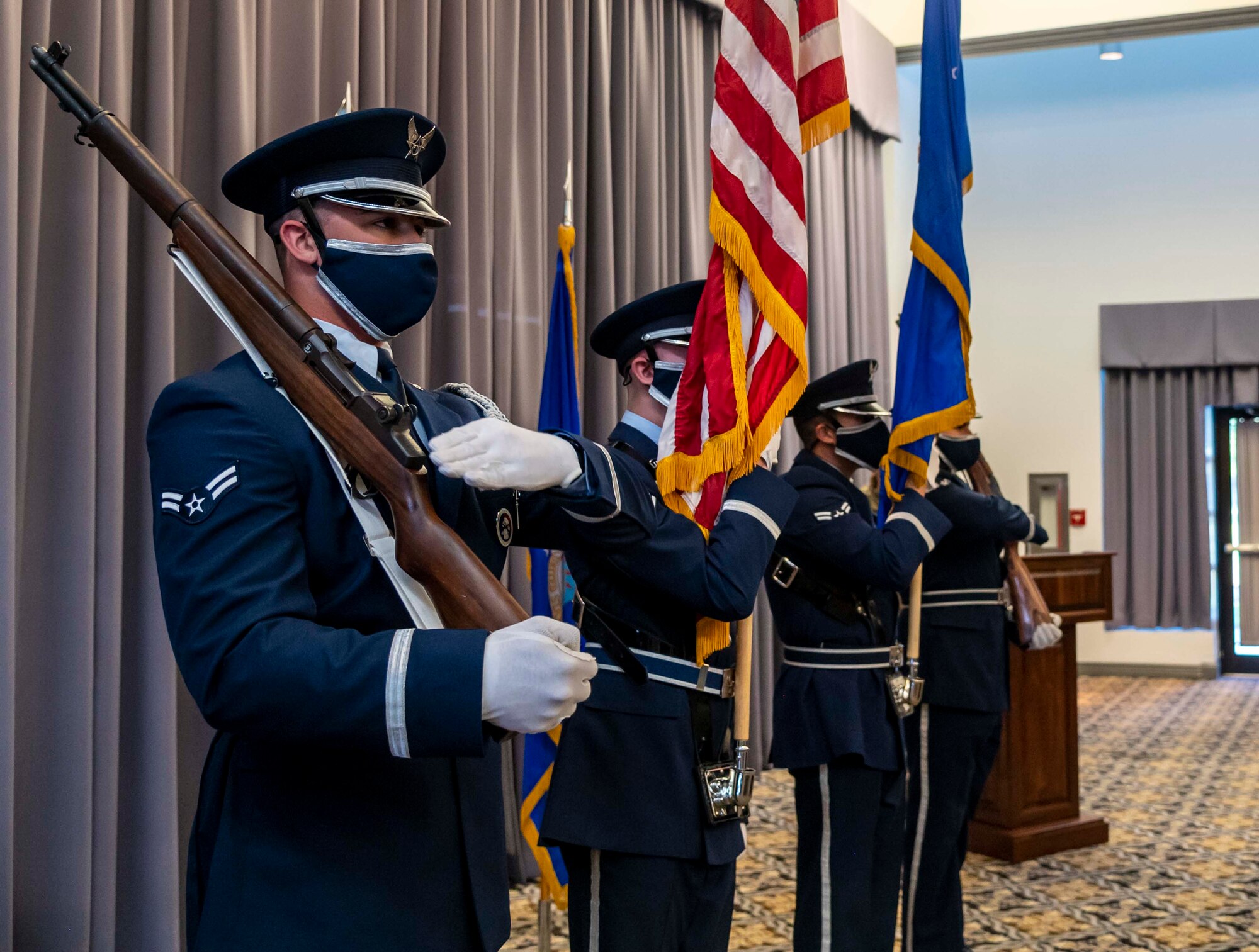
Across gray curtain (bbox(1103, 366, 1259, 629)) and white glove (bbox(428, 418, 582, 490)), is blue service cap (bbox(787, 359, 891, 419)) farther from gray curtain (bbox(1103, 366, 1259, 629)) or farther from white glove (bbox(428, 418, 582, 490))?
gray curtain (bbox(1103, 366, 1259, 629))

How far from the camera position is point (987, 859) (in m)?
4.08

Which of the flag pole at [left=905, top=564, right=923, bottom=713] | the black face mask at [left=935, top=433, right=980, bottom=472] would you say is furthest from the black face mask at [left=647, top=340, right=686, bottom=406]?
the black face mask at [left=935, top=433, right=980, bottom=472]

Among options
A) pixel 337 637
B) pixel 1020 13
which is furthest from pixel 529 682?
pixel 1020 13

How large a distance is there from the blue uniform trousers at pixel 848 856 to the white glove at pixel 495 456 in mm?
1493

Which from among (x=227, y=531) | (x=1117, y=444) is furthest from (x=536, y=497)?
(x=1117, y=444)

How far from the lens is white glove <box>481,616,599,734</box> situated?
960 millimetres

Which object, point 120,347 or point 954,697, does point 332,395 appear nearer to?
point 120,347

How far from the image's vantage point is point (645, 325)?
208cm

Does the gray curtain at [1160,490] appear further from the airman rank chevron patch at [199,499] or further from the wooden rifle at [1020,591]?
the airman rank chevron patch at [199,499]

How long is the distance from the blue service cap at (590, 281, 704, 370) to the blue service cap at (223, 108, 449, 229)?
2.52 ft

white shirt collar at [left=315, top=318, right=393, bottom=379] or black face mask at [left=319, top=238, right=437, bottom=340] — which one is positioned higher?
black face mask at [left=319, top=238, right=437, bottom=340]

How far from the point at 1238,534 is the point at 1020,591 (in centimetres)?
672

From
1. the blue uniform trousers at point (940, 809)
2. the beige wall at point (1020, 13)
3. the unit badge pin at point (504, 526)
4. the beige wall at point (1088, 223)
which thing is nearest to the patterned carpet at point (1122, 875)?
the blue uniform trousers at point (940, 809)

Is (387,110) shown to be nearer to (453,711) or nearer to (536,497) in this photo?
(536,497)
